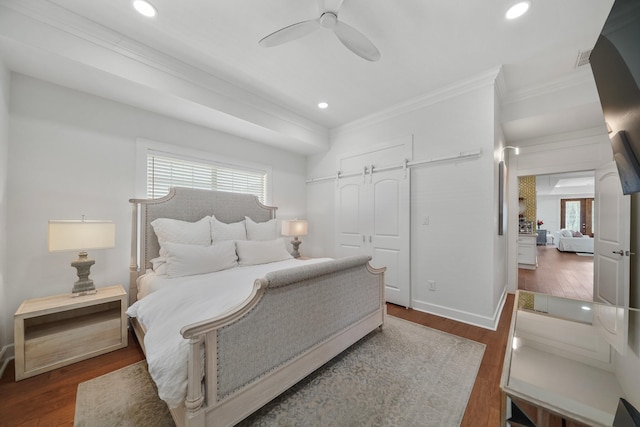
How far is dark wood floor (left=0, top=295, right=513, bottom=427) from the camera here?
141 centimetres

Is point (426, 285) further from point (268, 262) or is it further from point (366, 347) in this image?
point (268, 262)

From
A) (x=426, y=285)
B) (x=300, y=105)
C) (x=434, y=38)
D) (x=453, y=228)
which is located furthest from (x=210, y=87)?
(x=426, y=285)

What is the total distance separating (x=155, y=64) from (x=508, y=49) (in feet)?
10.8

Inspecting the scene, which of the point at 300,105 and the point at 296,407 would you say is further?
the point at 300,105

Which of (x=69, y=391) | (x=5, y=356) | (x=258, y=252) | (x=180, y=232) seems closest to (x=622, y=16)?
(x=258, y=252)

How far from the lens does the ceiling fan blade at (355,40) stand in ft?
5.60

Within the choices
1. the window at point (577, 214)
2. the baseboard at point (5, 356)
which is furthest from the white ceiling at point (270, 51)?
the window at point (577, 214)

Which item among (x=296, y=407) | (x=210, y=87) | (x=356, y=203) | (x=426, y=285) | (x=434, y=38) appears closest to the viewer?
(x=296, y=407)

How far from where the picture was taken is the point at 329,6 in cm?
174

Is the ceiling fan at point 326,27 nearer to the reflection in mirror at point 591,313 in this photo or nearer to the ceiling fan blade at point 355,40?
the ceiling fan blade at point 355,40

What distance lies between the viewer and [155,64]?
7.38ft

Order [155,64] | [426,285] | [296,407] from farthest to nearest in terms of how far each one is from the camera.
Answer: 1. [426,285]
2. [155,64]
3. [296,407]

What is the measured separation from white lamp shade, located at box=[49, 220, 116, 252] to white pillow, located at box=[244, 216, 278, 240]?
1.37 metres

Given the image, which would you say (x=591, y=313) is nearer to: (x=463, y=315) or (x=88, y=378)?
(x=463, y=315)
